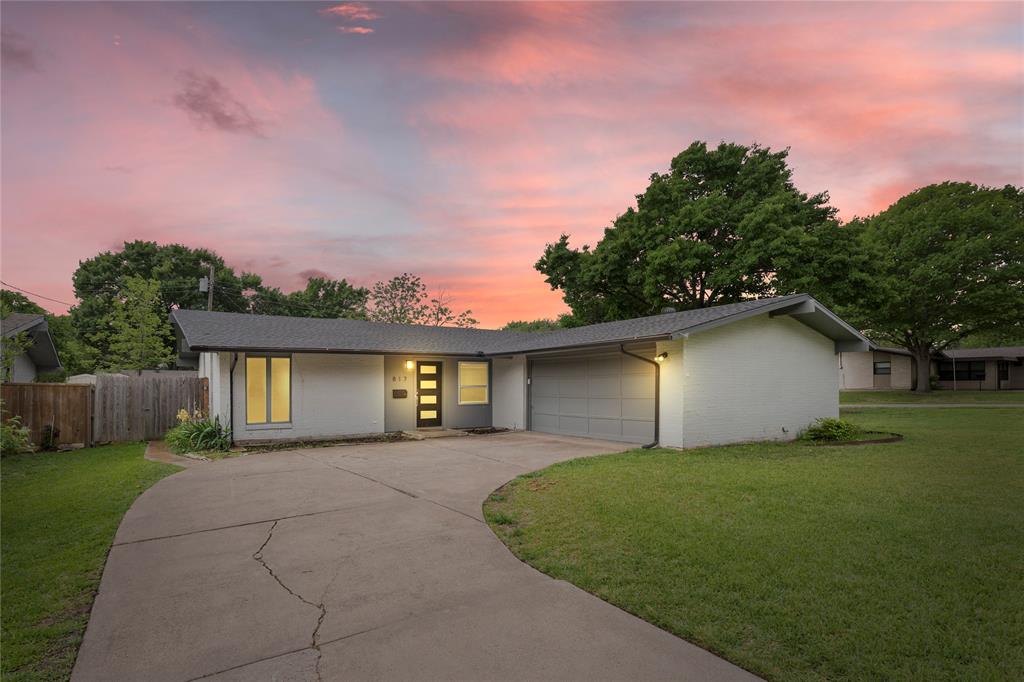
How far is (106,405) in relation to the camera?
1212 cm

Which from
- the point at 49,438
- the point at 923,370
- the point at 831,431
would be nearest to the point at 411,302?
the point at 49,438

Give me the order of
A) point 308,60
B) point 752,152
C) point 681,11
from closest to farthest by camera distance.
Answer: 1. point 681,11
2. point 308,60
3. point 752,152

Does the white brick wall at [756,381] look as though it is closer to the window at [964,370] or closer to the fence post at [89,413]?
the fence post at [89,413]

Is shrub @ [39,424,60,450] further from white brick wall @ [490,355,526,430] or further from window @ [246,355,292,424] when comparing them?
white brick wall @ [490,355,526,430]

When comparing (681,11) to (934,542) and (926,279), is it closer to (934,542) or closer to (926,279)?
(934,542)

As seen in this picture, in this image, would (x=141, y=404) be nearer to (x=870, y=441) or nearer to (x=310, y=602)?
(x=310, y=602)

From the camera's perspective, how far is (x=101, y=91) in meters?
9.34

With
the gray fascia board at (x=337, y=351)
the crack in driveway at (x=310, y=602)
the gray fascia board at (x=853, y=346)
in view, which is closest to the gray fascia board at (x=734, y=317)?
the gray fascia board at (x=853, y=346)

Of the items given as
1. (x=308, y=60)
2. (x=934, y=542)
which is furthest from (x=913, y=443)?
(x=308, y=60)

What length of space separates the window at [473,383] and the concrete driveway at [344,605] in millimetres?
8979

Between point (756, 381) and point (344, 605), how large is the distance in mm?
11417

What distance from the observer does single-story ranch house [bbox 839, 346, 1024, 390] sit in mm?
36594

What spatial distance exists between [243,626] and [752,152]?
2754 cm

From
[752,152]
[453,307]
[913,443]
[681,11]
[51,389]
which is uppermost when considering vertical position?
[752,152]
